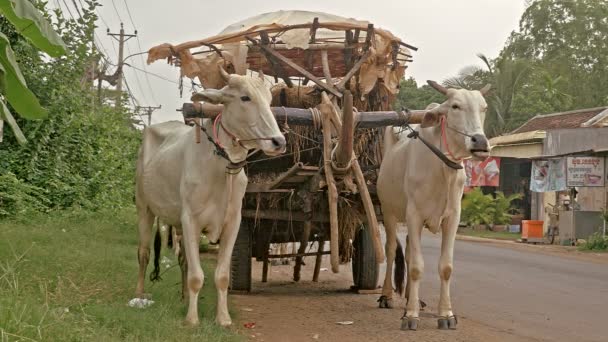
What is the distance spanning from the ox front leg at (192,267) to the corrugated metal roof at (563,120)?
2363 centimetres

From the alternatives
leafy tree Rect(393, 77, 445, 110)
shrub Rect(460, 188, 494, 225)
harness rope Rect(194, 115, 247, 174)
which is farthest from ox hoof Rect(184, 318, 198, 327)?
leafy tree Rect(393, 77, 445, 110)

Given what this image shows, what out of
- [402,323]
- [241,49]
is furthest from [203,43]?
[402,323]

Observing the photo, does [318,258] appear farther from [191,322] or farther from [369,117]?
[191,322]

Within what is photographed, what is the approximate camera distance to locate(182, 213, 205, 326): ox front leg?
649 cm

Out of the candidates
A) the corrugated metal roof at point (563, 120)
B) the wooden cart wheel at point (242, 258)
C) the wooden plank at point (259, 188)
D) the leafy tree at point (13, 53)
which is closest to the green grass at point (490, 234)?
the corrugated metal roof at point (563, 120)

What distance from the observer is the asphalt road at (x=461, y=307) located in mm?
6996

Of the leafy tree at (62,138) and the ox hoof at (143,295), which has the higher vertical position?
the leafy tree at (62,138)

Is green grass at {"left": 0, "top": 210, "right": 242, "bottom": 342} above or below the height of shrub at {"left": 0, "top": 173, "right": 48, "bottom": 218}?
below

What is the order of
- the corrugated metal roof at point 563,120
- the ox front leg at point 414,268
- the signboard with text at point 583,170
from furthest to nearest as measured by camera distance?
the corrugated metal roof at point 563,120 < the signboard with text at point 583,170 < the ox front leg at point 414,268

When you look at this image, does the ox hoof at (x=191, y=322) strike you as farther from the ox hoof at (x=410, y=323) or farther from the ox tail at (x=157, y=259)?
the ox tail at (x=157, y=259)

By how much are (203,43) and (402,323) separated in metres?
3.46

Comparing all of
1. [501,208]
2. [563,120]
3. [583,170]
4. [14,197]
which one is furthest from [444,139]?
[563,120]

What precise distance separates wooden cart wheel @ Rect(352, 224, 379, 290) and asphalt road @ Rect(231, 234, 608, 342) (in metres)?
0.17

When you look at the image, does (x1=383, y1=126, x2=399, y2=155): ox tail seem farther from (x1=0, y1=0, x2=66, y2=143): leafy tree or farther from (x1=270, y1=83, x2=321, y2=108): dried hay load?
(x1=0, y1=0, x2=66, y2=143): leafy tree
